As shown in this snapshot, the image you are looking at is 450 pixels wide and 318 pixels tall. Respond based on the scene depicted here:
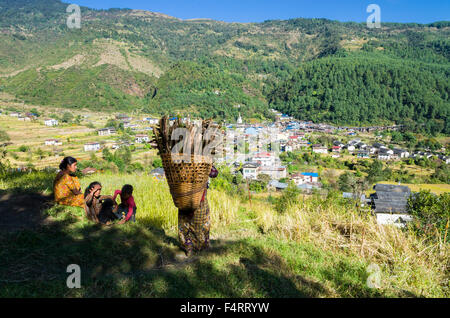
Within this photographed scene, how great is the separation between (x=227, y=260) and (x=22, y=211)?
2989 millimetres

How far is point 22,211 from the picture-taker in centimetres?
359

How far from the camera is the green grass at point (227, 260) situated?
2.20m

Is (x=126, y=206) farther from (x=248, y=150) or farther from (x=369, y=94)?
(x=369, y=94)

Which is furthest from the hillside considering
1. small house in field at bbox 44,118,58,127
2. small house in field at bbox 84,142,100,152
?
small house in field at bbox 44,118,58,127

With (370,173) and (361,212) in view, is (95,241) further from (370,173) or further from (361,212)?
(370,173)

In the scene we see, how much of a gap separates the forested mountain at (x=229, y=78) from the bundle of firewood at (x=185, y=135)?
61773 mm

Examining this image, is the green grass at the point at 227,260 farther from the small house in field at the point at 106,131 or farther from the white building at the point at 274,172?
the small house in field at the point at 106,131

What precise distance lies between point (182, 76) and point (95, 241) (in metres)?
101

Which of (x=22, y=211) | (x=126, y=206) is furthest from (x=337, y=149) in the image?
(x=22, y=211)

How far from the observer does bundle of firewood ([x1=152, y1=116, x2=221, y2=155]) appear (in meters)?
2.39

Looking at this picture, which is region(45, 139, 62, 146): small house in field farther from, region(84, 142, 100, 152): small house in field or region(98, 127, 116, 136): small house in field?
region(98, 127, 116, 136): small house in field

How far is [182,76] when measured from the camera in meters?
97.1

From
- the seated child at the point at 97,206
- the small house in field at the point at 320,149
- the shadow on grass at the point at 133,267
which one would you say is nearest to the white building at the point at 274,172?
the small house in field at the point at 320,149
